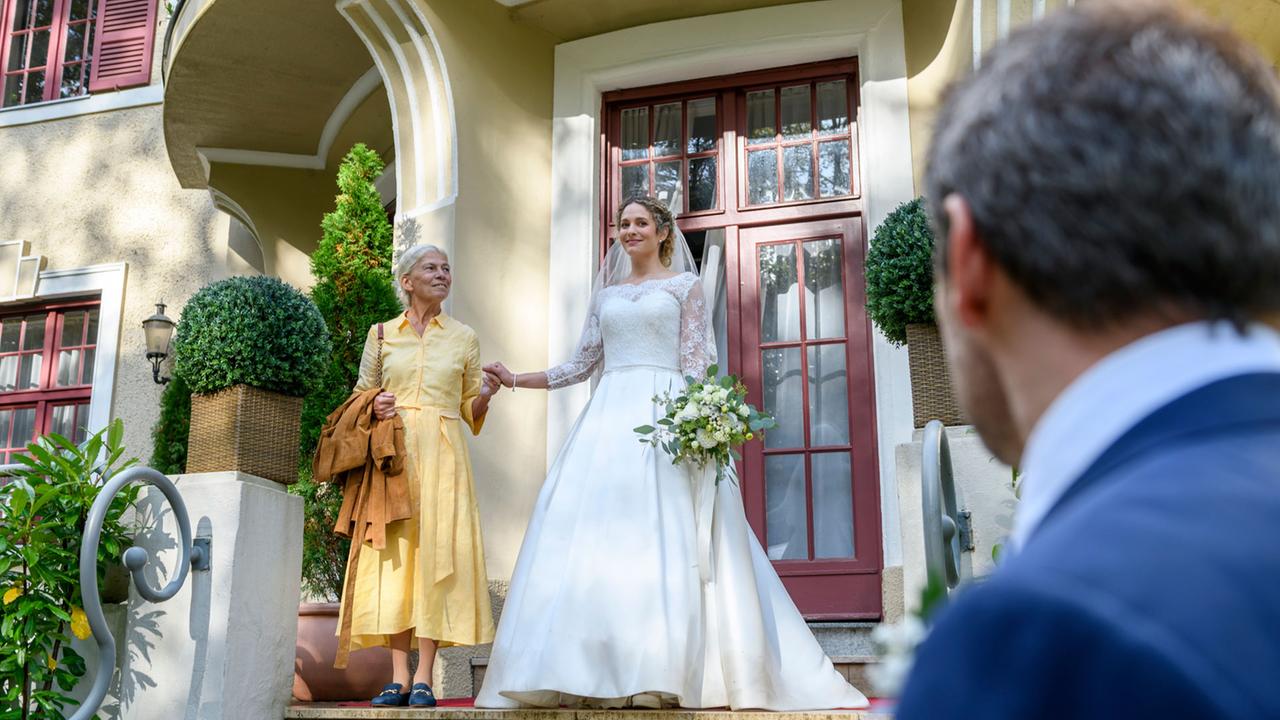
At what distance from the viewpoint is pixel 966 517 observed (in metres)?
4.47

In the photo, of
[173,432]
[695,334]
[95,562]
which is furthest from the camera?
[173,432]

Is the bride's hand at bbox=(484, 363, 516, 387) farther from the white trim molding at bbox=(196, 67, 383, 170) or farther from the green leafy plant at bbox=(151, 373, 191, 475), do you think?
the white trim molding at bbox=(196, 67, 383, 170)

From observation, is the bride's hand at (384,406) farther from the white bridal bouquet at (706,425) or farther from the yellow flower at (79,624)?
the yellow flower at (79,624)

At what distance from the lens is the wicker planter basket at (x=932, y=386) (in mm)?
4648

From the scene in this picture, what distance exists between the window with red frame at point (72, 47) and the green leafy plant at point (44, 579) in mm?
6106

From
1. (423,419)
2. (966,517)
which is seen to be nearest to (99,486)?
(423,419)

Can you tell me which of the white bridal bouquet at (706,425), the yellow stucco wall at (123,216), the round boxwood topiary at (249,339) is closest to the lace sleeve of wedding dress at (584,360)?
the white bridal bouquet at (706,425)

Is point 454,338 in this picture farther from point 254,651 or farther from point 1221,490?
point 1221,490

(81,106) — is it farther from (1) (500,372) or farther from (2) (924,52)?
(2) (924,52)

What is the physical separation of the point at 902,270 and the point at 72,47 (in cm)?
819

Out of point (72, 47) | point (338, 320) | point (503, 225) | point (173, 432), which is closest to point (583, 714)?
point (338, 320)

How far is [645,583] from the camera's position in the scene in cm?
464

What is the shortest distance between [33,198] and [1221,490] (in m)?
10.7

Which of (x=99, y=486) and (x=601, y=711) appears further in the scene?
(x=99, y=486)
